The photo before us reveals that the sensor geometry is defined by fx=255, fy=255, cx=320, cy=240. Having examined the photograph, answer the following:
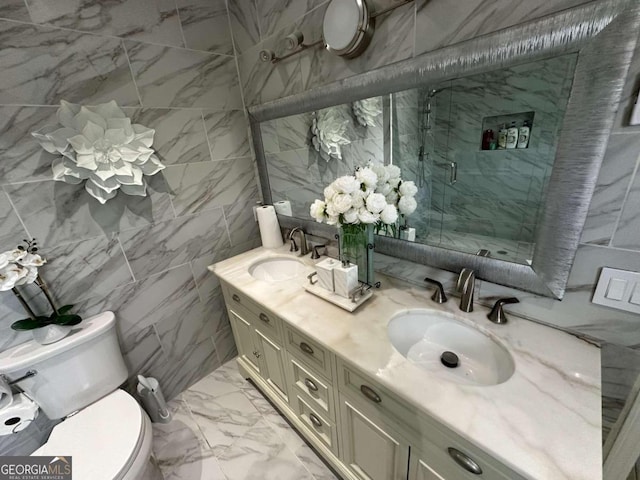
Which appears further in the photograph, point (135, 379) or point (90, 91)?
point (135, 379)

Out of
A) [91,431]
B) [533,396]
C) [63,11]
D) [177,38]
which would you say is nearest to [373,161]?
[533,396]

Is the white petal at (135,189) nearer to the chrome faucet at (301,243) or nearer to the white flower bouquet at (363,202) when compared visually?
the chrome faucet at (301,243)

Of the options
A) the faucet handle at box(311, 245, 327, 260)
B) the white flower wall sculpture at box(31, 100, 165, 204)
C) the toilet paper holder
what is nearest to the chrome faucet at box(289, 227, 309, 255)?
the faucet handle at box(311, 245, 327, 260)

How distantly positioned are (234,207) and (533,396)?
171 cm

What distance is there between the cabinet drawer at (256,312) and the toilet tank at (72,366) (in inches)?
23.1

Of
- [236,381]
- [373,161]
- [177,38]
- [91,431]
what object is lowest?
[236,381]

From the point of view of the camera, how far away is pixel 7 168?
106 cm

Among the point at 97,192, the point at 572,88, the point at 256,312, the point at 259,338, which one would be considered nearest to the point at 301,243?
the point at 256,312

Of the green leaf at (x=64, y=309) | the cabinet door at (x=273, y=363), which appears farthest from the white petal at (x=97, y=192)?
the cabinet door at (x=273, y=363)

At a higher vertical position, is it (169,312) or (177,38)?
(177,38)

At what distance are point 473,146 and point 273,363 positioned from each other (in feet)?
4.39

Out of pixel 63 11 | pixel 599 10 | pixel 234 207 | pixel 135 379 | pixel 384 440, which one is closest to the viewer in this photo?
pixel 599 10

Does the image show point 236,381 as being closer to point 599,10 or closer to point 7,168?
point 7,168

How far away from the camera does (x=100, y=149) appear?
1.17m
